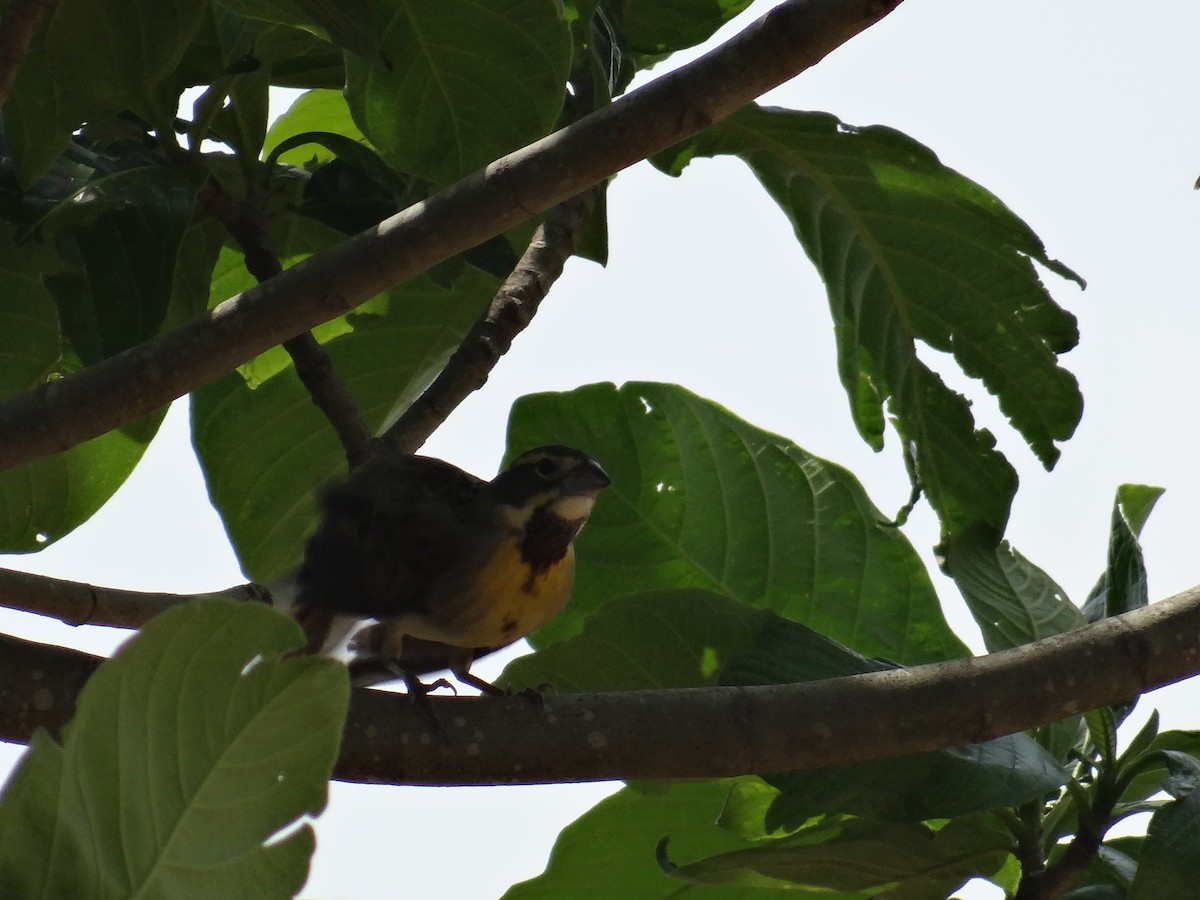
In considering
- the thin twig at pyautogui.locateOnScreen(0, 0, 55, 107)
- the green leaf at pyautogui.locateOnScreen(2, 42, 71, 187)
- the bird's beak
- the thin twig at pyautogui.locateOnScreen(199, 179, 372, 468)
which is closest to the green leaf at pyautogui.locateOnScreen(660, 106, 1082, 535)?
the bird's beak

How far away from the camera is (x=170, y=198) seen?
1967mm

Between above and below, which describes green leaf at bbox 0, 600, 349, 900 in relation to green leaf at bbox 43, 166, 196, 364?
below

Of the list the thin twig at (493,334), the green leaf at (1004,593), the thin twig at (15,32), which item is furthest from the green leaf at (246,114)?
the green leaf at (1004,593)

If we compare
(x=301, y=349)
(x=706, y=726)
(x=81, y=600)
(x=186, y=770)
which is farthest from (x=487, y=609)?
(x=186, y=770)

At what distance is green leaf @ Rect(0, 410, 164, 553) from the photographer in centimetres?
244

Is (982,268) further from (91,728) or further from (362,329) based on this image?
(91,728)

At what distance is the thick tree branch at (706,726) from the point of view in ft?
4.82

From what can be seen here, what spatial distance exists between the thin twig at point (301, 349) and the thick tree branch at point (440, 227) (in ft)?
2.26

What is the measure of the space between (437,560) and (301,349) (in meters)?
0.39

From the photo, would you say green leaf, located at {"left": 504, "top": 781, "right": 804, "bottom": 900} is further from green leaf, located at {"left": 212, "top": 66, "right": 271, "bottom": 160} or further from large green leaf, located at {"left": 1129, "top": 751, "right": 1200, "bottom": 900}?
green leaf, located at {"left": 212, "top": 66, "right": 271, "bottom": 160}

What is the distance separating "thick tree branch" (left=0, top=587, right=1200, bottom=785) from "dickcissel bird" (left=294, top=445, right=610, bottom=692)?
54cm

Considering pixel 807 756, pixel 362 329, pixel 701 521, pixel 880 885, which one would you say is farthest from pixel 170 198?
pixel 880 885

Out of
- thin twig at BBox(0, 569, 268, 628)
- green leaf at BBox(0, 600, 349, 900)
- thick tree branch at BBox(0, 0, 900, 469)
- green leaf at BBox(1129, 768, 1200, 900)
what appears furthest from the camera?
thin twig at BBox(0, 569, 268, 628)

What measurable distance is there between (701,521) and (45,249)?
43.0 inches
